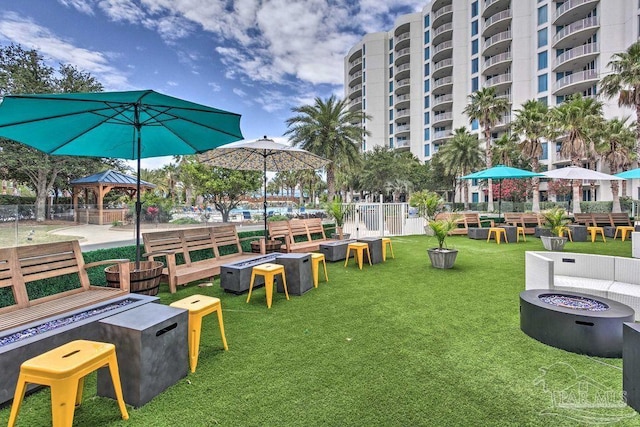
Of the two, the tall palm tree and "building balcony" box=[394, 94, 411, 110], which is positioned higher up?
"building balcony" box=[394, 94, 411, 110]

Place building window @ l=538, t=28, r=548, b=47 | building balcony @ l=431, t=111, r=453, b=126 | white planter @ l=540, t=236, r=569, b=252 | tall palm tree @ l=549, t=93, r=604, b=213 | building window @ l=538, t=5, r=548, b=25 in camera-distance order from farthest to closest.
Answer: building balcony @ l=431, t=111, r=453, b=126 → building window @ l=538, t=28, r=548, b=47 → building window @ l=538, t=5, r=548, b=25 → tall palm tree @ l=549, t=93, r=604, b=213 → white planter @ l=540, t=236, r=569, b=252

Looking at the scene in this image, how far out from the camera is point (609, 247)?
9.93m

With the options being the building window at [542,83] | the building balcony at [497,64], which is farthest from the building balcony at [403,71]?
the building window at [542,83]

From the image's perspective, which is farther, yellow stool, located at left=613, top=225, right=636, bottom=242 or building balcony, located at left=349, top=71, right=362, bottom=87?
building balcony, located at left=349, top=71, right=362, bottom=87

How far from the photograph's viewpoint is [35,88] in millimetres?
18547

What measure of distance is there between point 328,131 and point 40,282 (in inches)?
662

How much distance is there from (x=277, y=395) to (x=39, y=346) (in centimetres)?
185

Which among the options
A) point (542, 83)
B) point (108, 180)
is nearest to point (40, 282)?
point (108, 180)

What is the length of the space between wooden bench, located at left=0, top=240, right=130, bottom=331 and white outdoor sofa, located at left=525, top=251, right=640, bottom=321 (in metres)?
5.34

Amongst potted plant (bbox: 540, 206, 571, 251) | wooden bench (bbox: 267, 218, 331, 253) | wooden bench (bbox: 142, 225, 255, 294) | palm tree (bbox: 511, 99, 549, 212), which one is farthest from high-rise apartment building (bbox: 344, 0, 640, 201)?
wooden bench (bbox: 142, 225, 255, 294)

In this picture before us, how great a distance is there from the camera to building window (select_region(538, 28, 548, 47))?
111ft

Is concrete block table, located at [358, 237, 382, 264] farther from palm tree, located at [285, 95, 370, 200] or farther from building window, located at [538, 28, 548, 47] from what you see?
building window, located at [538, 28, 548, 47]

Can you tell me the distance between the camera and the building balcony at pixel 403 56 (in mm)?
51188

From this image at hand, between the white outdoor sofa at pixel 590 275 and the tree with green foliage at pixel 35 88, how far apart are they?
20.9 metres
